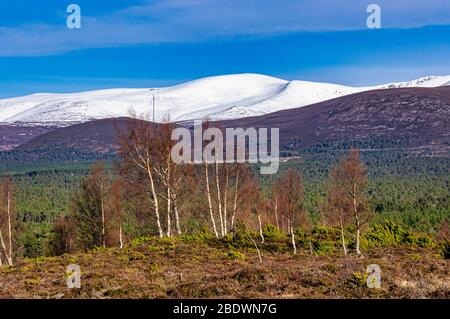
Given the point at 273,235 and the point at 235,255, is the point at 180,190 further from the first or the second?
the point at 235,255

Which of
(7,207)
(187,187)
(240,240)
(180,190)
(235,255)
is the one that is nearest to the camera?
Result: (235,255)

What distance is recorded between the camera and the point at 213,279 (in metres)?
18.9

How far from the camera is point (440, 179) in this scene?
178 meters

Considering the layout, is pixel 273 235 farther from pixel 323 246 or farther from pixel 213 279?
pixel 213 279

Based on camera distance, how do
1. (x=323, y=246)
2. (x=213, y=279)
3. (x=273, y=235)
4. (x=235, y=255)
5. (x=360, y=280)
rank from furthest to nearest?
(x=273, y=235)
(x=323, y=246)
(x=235, y=255)
(x=213, y=279)
(x=360, y=280)

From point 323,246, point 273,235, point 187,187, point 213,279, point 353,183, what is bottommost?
point 323,246

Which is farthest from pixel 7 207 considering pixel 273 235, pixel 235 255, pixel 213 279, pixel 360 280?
pixel 360 280

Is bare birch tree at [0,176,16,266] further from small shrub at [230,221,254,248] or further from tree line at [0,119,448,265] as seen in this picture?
small shrub at [230,221,254,248]

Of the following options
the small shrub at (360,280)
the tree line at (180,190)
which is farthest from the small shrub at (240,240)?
the small shrub at (360,280)

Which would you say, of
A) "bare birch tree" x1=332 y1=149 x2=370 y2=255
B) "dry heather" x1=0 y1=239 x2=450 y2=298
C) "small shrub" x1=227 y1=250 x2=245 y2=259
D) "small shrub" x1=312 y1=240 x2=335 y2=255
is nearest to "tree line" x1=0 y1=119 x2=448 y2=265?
"bare birch tree" x1=332 y1=149 x2=370 y2=255

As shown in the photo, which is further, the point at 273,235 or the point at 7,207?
the point at 7,207

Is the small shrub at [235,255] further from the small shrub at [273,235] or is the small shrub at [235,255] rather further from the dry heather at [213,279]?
the small shrub at [273,235]

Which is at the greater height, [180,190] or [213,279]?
[180,190]
